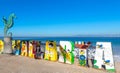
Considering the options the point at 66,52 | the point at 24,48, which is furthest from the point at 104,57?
the point at 24,48

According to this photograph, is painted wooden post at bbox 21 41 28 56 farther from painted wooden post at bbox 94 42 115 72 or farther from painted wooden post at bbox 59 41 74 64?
painted wooden post at bbox 94 42 115 72

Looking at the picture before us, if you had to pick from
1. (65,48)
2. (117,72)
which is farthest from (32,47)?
(117,72)

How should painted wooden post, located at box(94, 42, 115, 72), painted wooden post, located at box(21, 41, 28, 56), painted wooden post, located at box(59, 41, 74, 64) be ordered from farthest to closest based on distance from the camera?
painted wooden post, located at box(21, 41, 28, 56) → painted wooden post, located at box(59, 41, 74, 64) → painted wooden post, located at box(94, 42, 115, 72)

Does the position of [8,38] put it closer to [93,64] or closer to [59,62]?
[59,62]

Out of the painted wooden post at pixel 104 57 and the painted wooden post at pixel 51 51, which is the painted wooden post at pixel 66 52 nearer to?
the painted wooden post at pixel 51 51

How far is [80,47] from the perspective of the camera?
18484 millimetres

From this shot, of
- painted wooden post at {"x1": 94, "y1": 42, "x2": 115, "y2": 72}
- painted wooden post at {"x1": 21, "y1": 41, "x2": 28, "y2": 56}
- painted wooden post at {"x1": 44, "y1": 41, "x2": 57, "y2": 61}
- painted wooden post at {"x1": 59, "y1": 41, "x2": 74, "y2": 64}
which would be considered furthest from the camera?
painted wooden post at {"x1": 21, "y1": 41, "x2": 28, "y2": 56}

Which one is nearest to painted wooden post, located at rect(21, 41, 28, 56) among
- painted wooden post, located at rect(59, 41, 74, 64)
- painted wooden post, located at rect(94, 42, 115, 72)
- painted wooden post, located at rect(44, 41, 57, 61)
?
painted wooden post, located at rect(44, 41, 57, 61)

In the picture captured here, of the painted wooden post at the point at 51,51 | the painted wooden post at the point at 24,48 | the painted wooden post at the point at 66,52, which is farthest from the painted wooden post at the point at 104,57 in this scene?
the painted wooden post at the point at 24,48

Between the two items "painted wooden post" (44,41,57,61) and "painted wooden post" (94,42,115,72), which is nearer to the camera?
"painted wooden post" (94,42,115,72)

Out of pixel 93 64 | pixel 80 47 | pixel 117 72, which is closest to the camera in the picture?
pixel 117 72

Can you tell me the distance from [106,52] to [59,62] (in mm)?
4588

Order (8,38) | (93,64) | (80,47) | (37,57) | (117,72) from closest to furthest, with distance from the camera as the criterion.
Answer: (117,72) → (93,64) → (80,47) → (37,57) → (8,38)

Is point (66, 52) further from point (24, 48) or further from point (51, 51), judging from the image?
point (24, 48)
